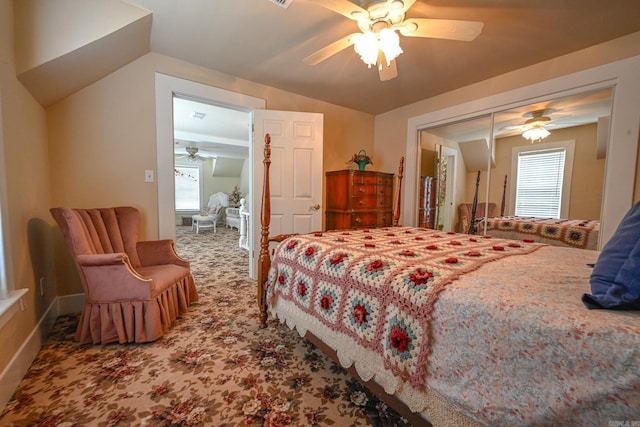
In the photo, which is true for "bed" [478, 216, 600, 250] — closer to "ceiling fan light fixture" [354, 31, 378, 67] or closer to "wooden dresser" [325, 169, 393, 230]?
"wooden dresser" [325, 169, 393, 230]

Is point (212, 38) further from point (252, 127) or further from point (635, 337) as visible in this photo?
point (635, 337)

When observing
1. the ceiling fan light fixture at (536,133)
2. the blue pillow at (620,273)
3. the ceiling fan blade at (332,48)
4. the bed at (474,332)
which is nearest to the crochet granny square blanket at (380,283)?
the bed at (474,332)

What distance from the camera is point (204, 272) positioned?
341 cm

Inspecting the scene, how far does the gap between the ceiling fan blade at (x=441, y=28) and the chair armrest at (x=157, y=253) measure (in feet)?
8.40

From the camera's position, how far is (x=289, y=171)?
3.04 meters

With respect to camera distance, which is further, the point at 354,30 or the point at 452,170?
the point at 452,170

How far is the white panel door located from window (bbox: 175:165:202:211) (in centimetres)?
645

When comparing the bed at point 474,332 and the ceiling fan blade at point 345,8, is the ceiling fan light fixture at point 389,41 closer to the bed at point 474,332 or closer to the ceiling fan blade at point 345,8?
the ceiling fan blade at point 345,8

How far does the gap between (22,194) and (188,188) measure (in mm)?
7287

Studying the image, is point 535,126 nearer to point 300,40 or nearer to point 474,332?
point 300,40

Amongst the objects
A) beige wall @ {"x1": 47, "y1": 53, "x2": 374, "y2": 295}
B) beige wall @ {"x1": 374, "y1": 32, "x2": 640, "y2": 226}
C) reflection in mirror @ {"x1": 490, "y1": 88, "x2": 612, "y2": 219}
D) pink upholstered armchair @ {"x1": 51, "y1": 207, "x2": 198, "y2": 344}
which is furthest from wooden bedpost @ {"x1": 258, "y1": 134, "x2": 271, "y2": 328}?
reflection in mirror @ {"x1": 490, "y1": 88, "x2": 612, "y2": 219}

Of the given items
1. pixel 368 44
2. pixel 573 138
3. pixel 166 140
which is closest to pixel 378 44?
pixel 368 44

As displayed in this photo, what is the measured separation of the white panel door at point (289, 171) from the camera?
293 centimetres

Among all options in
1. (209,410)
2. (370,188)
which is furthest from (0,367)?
(370,188)
